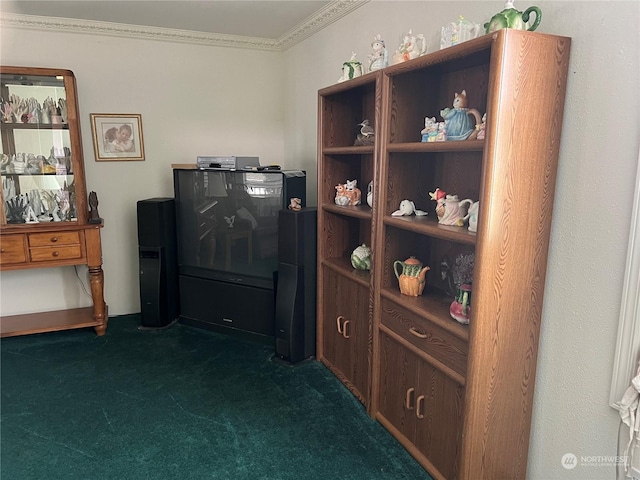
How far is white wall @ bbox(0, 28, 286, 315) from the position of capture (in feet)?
11.5

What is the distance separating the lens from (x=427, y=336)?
190 cm

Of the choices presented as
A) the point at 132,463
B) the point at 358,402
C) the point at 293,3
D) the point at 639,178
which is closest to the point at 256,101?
the point at 293,3

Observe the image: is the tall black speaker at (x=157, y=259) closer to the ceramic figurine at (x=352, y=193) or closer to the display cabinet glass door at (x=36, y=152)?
the display cabinet glass door at (x=36, y=152)

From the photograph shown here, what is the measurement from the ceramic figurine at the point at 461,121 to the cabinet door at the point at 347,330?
98 centimetres

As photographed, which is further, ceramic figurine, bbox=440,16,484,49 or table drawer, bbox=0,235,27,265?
table drawer, bbox=0,235,27,265

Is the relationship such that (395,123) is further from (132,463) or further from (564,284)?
(132,463)

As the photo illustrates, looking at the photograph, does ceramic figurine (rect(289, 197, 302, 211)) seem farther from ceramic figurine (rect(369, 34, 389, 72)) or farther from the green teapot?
the green teapot

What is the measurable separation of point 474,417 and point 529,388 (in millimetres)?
275

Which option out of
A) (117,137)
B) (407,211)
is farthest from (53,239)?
(407,211)

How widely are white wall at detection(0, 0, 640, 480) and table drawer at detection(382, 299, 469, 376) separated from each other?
0.32 meters

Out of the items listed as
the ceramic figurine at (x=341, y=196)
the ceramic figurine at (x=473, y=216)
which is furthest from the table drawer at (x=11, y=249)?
the ceramic figurine at (x=473, y=216)

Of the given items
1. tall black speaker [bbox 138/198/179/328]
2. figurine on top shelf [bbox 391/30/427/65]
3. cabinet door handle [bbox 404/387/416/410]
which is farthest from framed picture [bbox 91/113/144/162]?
cabinet door handle [bbox 404/387/416/410]

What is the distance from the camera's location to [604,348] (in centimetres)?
150

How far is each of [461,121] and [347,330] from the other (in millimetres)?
1380
